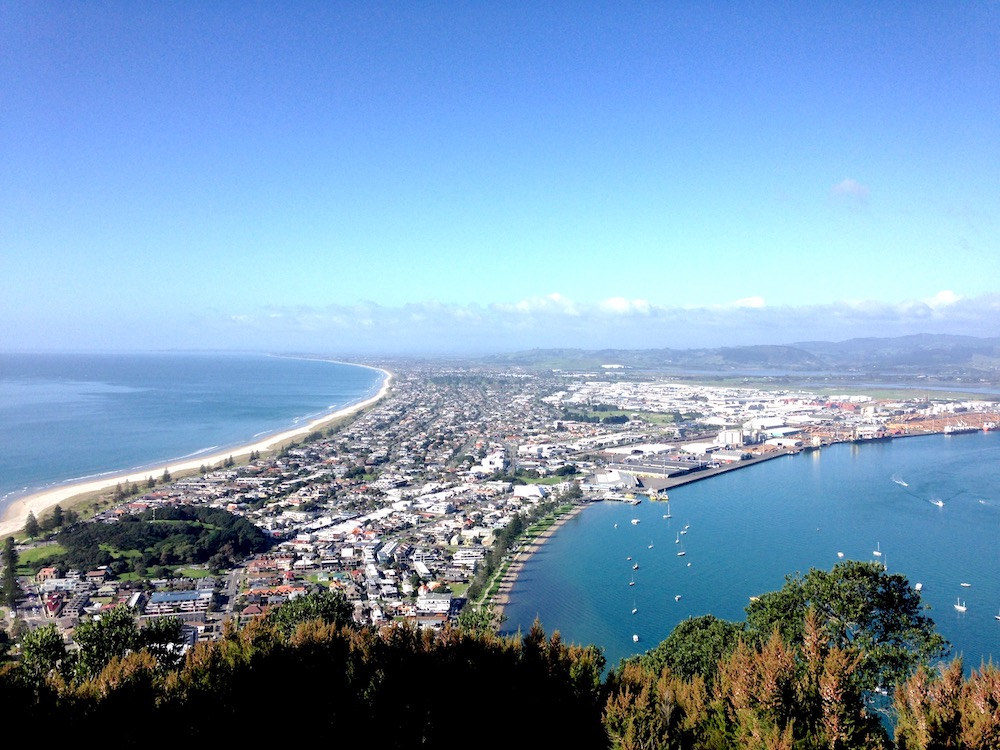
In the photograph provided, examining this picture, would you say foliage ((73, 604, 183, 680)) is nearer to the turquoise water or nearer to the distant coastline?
the distant coastline

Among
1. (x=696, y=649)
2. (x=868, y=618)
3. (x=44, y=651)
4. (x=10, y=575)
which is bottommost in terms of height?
(x=10, y=575)

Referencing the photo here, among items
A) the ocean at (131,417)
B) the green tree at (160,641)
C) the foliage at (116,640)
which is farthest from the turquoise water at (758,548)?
the ocean at (131,417)

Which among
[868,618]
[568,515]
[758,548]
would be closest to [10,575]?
[568,515]

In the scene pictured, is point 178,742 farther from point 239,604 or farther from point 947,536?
point 947,536

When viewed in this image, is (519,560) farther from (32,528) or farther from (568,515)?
(32,528)

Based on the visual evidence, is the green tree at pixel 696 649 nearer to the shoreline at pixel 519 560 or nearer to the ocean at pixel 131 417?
the shoreline at pixel 519 560

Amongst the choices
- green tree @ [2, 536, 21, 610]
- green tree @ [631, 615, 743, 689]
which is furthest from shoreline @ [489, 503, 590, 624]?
green tree @ [2, 536, 21, 610]

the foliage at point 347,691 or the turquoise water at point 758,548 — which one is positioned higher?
the foliage at point 347,691
